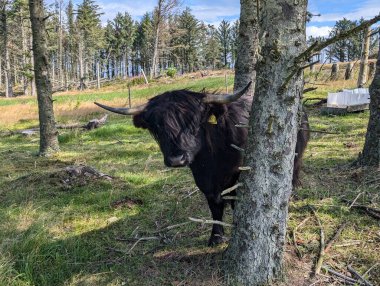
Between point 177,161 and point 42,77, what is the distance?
7201 mm

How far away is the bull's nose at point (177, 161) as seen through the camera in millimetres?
3291

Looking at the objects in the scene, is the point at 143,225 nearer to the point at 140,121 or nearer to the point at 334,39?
the point at 140,121

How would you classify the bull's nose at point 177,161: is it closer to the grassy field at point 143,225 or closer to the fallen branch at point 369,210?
the grassy field at point 143,225

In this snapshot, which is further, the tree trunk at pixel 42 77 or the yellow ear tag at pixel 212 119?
the tree trunk at pixel 42 77

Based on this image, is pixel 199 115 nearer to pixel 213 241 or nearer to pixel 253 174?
pixel 253 174

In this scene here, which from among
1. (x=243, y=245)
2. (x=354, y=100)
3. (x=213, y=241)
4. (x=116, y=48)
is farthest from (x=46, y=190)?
(x=116, y=48)

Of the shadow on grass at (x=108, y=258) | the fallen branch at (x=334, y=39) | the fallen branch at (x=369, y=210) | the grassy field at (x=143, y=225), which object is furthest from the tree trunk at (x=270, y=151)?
the fallen branch at (x=369, y=210)

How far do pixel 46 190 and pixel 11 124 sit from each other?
13.7 meters

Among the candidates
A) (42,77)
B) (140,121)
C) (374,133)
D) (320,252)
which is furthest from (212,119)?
(42,77)

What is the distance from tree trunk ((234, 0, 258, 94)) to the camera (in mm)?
5605

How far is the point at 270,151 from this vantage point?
275cm

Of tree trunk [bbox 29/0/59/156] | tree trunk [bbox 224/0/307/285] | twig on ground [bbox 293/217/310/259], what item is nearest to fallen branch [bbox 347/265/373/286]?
twig on ground [bbox 293/217/310/259]

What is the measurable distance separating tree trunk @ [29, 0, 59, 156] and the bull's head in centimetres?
646

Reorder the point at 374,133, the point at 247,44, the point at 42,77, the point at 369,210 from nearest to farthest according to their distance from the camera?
the point at 369,210
the point at 374,133
the point at 247,44
the point at 42,77
